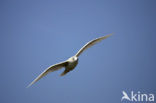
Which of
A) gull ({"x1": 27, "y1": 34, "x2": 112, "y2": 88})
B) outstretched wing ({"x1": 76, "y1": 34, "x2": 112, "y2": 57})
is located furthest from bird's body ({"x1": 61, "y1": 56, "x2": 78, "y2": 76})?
outstretched wing ({"x1": 76, "y1": 34, "x2": 112, "y2": 57})

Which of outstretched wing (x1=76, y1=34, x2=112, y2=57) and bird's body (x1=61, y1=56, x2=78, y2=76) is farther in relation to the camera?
outstretched wing (x1=76, y1=34, x2=112, y2=57)

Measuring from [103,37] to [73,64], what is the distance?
1978 mm

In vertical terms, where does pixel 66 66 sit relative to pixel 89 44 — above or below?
below

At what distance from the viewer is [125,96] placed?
20469mm

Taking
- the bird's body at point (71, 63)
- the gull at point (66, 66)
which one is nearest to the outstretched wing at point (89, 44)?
the gull at point (66, 66)

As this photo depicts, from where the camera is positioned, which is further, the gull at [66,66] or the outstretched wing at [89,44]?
the outstretched wing at [89,44]

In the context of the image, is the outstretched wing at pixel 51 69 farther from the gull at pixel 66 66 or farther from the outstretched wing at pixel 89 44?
the outstretched wing at pixel 89 44

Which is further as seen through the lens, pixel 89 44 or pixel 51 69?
pixel 89 44

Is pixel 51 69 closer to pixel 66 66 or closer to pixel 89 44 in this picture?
pixel 66 66

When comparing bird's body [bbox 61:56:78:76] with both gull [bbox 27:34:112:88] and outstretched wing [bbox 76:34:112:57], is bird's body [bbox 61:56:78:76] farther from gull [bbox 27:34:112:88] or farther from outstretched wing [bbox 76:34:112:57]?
outstretched wing [bbox 76:34:112:57]

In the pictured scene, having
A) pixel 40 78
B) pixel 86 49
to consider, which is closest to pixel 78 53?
pixel 86 49

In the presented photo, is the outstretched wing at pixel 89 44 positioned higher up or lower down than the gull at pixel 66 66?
higher up

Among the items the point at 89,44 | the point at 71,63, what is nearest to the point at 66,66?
the point at 71,63

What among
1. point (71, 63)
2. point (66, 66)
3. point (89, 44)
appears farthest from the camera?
point (89, 44)
